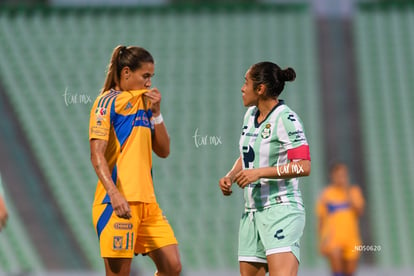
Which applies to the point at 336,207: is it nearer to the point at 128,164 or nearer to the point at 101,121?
the point at 128,164

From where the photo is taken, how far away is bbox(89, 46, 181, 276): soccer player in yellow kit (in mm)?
4316

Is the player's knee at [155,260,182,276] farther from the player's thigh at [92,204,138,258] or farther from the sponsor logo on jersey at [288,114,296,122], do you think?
the sponsor logo on jersey at [288,114,296,122]

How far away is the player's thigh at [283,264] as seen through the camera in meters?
4.25

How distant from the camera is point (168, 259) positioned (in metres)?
4.50

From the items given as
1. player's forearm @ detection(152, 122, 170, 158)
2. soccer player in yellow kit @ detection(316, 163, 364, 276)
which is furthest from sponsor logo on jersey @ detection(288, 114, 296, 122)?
soccer player in yellow kit @ detection(316, 163, 364, 276)

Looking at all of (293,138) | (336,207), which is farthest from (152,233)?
(336,207)

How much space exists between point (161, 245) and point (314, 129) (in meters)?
9.31

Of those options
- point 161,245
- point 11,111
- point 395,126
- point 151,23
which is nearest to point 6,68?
point 11,111

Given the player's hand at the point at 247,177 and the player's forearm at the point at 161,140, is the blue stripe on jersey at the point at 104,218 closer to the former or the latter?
the player's forearm at the point at 161,140

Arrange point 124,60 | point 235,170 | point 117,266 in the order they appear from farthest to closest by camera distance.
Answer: point 235,170, point 124,60, point 117,266

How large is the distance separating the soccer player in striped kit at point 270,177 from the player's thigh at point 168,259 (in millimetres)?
372

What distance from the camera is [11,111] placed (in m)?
13.9

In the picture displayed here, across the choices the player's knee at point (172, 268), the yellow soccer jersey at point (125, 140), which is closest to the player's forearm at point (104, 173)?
the yellow soccer jersey at point (125, 140)

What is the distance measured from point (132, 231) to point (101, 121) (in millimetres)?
630
